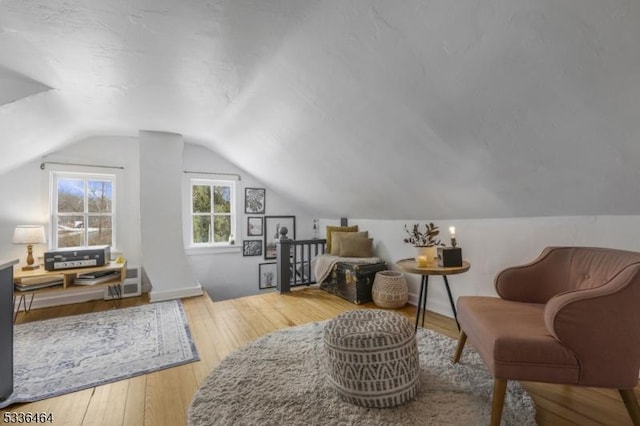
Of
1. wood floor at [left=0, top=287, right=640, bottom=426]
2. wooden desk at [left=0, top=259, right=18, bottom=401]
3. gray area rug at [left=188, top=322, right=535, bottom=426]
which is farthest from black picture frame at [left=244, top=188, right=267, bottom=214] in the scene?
wooden desk at [left=0, top=259, right=18, bottom=401]

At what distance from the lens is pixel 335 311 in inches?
118

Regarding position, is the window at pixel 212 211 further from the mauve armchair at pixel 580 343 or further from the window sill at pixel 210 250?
the mauve armchair at pixel 580 343

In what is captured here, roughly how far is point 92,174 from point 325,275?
3216 millimetres

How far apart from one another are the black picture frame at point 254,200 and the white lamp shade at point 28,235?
2381mm

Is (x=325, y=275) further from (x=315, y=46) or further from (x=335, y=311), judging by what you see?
(x=315, y=46)

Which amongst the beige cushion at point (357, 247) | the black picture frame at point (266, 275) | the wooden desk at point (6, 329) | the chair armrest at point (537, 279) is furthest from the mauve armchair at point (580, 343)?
the black picture frame at point (266, 275)

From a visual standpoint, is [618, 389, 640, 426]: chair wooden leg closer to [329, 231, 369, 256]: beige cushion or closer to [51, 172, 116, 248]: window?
[329, 231, 369, 256]: beige cushion

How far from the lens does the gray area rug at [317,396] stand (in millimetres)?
1375

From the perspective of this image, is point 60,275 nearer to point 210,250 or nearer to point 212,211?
point 210,250

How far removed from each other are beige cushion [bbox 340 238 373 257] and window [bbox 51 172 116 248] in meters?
3.02

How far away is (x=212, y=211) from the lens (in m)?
4.39

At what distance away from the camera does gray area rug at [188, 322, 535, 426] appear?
1.38 m

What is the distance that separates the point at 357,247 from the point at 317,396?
7.20ft

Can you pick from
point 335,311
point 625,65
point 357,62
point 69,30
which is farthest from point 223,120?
point 625,65
